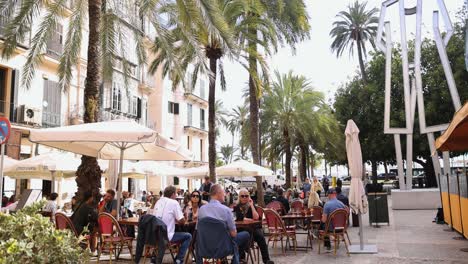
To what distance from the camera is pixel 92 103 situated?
10961 mm

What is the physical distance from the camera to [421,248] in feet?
34.3

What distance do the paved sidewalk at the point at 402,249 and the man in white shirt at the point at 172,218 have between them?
1874 millimetres

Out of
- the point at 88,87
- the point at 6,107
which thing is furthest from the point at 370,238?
the point at 6,107

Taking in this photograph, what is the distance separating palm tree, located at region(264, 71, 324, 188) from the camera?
1219 inches

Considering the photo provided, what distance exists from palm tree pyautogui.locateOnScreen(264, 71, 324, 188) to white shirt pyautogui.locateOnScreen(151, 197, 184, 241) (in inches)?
883

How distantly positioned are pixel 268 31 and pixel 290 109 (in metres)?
12.0

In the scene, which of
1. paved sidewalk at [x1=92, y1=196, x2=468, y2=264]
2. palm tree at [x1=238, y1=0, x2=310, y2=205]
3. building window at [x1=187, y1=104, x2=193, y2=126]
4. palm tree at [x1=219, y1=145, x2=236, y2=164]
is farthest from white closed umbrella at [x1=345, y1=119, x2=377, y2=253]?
palm tree at [x1=219, y1=145, x2=236, y2=164]

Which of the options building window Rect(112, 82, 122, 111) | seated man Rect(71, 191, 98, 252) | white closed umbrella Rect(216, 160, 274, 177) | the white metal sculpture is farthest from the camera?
building window Rect(112, 82, 122, 111)

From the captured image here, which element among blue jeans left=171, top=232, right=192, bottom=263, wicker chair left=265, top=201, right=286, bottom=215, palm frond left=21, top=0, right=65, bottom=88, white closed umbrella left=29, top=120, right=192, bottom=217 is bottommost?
blue jeans left=171, top=232, right=192, bottom=263

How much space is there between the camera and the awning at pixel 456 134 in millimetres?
7387

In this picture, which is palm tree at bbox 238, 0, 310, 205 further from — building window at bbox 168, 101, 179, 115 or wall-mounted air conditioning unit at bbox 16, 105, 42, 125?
building window at bbox 168, 101, 179, 115

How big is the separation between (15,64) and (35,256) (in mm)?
22618

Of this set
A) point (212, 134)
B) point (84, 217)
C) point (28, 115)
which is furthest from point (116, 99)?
point (84, 217)

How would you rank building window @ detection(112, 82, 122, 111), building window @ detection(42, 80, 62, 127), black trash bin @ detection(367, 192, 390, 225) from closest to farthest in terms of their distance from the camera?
1. black trash bin @ detection(367, 192, 390, 225)
2. building window @ detection(42, 80, 62, 127)
3. building window @ detection(112, 82, 122, 111)
